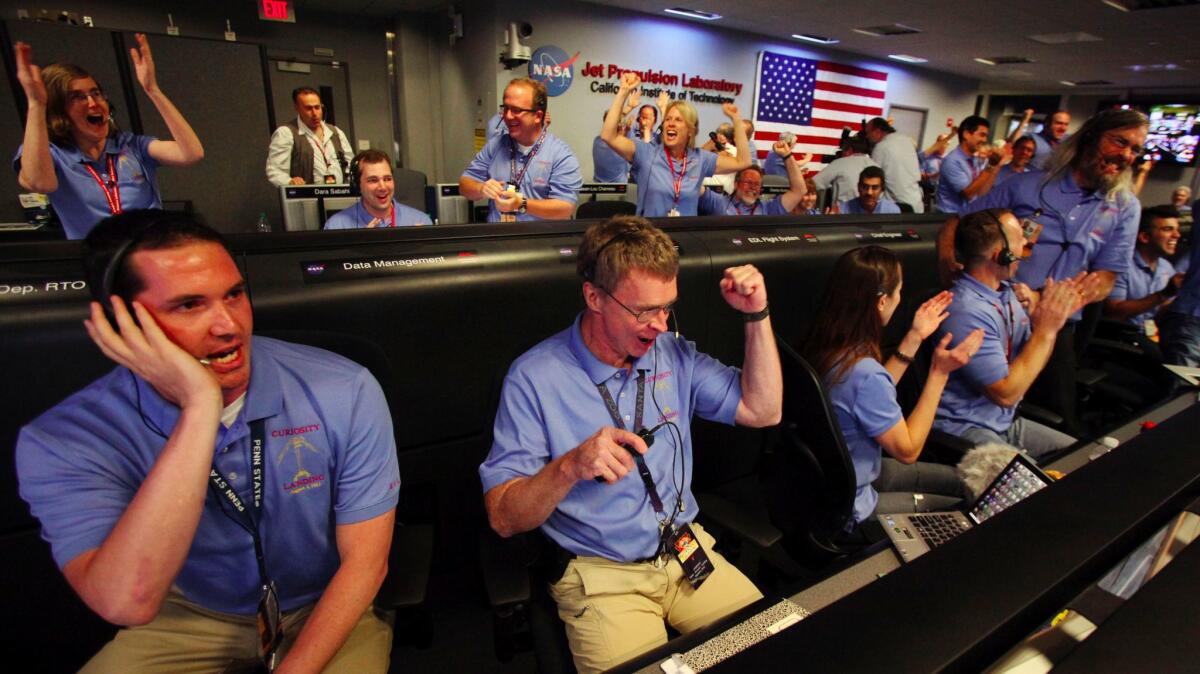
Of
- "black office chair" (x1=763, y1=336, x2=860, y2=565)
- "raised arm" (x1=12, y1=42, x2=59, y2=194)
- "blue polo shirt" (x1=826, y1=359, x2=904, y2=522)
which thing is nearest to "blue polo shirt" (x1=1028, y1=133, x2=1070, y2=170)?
"blue polo shirt" (x1=826, y1=359, x2=904, y2=522)

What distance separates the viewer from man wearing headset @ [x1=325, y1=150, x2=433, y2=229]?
257cm

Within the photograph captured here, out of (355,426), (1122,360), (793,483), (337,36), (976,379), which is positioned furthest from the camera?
(337,36)

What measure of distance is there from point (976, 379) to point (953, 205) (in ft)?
12.6

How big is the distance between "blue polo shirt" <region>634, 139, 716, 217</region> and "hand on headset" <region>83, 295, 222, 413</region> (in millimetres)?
3017

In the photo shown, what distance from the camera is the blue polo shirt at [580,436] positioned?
1.27m

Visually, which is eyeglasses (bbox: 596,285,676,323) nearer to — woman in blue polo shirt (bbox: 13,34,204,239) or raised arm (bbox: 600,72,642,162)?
woman in blue polo shirt (bbox: 13,34,204,239)

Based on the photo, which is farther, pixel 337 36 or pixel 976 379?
pixel 337 36

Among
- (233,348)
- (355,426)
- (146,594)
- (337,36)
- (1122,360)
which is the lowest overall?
(1122,360)

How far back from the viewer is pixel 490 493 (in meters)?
1.24

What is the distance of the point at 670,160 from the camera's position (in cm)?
363

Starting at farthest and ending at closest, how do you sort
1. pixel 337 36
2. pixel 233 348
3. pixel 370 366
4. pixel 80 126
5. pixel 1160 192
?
pixel 1160 192, pixel 337 36, pixel 80 126, pixel 370 366, pixel 233 348

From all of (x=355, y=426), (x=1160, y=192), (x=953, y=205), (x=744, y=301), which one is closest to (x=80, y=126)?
(x=355, y=426)

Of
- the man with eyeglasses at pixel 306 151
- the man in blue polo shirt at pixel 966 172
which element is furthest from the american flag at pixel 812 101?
A: the man with eyeglasses at pixel 306 151

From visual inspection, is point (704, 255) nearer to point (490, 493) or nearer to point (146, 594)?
point (490, 493)
